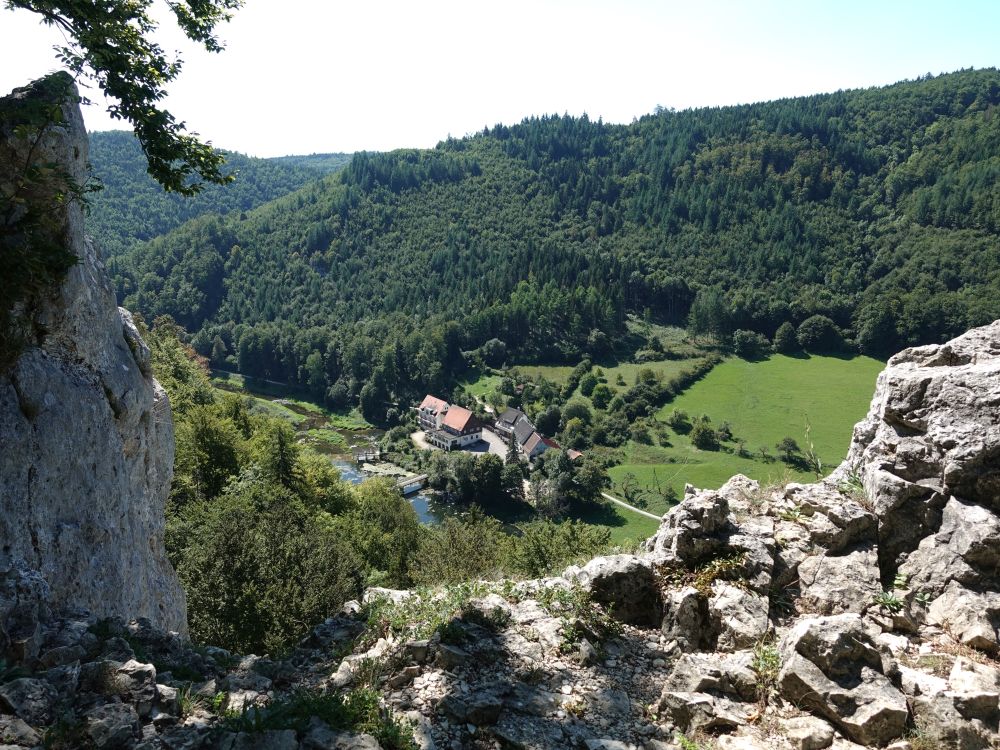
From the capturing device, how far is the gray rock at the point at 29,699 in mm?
5938

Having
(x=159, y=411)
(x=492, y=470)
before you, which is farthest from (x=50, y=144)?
(x=492, y=470)

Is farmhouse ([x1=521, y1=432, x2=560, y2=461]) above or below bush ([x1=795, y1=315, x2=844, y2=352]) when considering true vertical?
below

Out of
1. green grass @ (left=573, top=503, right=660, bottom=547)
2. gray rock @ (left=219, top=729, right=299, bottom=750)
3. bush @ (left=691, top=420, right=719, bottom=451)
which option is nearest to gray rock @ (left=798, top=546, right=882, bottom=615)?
gray rock @ (left=219, top=729, right=299, bottom=750)

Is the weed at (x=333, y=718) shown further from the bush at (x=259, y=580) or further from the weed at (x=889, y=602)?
the weed at (x=889, y=602)

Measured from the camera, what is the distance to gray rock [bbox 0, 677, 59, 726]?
594cm

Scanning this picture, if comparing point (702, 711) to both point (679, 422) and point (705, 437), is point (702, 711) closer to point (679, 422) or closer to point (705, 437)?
point (705, 437)

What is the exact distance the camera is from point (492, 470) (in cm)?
7188

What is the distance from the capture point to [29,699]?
19.9 feet

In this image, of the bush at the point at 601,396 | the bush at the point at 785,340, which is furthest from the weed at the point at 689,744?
the bush at the point at 785,340

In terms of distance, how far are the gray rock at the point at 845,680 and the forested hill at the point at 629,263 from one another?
101575 millimetres

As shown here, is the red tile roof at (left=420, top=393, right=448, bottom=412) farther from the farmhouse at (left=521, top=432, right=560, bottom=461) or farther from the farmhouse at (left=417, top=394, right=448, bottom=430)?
the farmhouse at (left=521, top=432, right=560, bottom=461)

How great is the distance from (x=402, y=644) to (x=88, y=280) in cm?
884

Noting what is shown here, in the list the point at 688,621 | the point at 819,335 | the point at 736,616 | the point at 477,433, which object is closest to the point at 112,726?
the point at 688,621

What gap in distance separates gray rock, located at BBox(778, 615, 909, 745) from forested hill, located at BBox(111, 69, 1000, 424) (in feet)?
333
